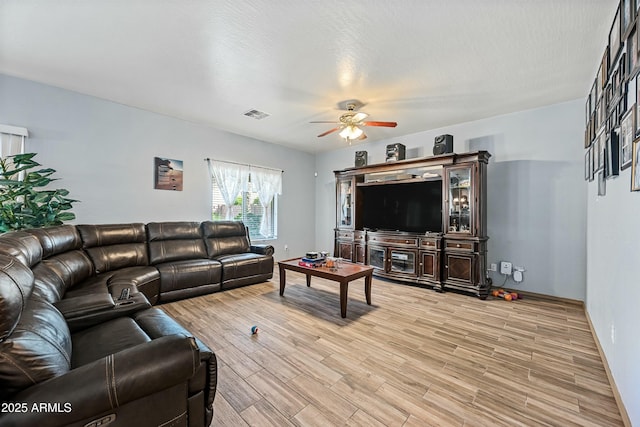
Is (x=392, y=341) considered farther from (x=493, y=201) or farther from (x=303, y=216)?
(x=303, y=216)

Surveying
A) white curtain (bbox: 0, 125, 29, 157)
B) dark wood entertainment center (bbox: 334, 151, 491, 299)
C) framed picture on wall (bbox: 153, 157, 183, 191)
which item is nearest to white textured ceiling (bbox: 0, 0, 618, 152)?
white curtain (bbox: 0, 125, 29, 157)

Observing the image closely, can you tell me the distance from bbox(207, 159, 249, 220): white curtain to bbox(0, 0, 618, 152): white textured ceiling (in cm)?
132

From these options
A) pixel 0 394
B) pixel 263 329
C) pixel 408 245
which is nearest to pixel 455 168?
pixel 408 245

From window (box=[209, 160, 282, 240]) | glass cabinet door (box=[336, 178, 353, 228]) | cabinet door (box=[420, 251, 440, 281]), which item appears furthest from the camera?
glass cabinet door (box=[336, 178, 353, 228])

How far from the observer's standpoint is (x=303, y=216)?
6.59m

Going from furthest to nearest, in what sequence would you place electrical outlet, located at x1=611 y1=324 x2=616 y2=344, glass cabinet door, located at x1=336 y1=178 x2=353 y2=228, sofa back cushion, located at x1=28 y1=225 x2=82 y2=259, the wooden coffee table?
1. glass cabinet door, located at x1=336 y1=178 x2=353 y2=228
2. the wooden coffee table
3. sofa back cushion, located at x1=28 y1=225 x2=82 y2=259
4. electrical outlet, located at x1=611 y1=324 x2=616 y2=344

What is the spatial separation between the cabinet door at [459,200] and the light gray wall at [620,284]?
142 cm

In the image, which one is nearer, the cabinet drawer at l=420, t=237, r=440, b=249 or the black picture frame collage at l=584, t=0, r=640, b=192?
the black picture frame collage at l=584, t=0, r=640, b=192

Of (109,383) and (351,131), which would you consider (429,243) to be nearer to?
(351,131)

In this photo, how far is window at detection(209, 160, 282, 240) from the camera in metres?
5.07

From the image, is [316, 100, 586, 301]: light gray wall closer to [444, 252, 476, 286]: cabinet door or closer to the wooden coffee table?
[444, 252, 476, 286]: cabinet door

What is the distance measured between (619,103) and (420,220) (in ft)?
9.39

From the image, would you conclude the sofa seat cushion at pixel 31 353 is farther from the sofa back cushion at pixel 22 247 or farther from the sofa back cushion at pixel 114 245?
the sofa back cushion at pixel 114 245

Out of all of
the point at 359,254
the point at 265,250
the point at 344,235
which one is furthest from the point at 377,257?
the point at 265,250
